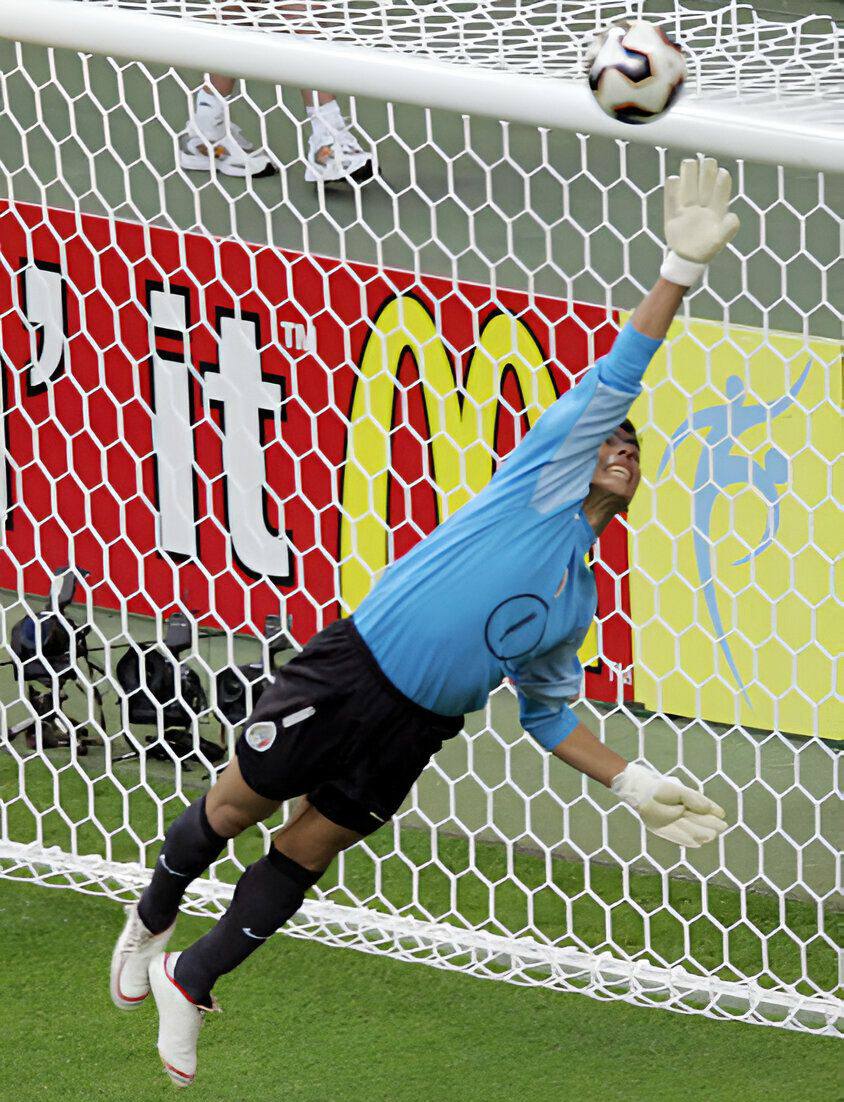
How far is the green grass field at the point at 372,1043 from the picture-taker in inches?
146

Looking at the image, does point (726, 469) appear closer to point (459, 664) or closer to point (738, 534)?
point (738, 534)

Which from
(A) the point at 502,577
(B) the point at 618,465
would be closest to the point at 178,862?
(A) the point at 502,577

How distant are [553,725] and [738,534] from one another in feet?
4.23

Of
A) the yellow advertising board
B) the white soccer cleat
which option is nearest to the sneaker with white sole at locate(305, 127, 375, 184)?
the yellow advertising board

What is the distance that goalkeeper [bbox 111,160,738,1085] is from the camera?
9.41 ft

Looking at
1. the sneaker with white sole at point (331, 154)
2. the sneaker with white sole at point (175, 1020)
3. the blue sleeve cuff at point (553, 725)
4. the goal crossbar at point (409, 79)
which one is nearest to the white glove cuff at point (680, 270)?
the goal crossbar at point (409, 79)

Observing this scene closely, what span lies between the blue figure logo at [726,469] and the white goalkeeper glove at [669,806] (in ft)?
3.64

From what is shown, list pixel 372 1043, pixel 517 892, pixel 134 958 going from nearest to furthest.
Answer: pixel 134 958
pixel 372 1043
pixel 517 892

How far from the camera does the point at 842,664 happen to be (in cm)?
424

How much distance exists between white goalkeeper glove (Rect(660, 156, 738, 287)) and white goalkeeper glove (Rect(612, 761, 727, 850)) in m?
0.79

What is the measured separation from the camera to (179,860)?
126 inches

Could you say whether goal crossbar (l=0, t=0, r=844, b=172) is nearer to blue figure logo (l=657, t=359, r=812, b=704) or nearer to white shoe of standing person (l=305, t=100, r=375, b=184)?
blue figure logo (l=657, t=359, r=812, b=704)

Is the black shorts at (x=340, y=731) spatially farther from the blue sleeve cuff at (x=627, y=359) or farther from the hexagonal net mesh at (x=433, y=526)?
the hexagonal net mesh at (x=433, y=526)

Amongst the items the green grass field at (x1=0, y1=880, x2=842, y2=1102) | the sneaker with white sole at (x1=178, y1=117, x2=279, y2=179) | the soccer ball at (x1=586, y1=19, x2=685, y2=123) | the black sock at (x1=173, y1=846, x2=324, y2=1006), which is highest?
the soccer ball at (x1=586, y1=19, x2=685, y2=123)
